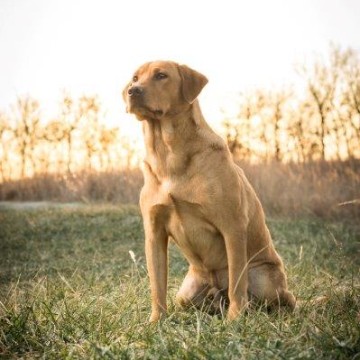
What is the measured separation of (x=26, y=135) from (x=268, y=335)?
22254mm

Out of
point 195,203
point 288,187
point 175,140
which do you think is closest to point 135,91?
point 175,140

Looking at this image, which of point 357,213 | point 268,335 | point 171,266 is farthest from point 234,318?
point 357,213

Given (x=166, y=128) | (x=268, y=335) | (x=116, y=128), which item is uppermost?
(x=116, y=128)

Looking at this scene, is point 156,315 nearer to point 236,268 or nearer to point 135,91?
point 236,268

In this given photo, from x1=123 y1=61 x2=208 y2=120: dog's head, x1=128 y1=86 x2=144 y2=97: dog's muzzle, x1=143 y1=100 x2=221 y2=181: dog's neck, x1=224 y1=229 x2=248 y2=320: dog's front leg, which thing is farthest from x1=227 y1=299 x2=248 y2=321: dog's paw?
x1=128 y1=86 x2=144 y2=97: dog's muzzle

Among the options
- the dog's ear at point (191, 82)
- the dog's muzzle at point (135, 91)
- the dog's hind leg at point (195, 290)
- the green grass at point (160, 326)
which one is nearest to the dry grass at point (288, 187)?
the green grass at point (160, 326)

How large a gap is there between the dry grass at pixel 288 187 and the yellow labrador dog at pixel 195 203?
589cm

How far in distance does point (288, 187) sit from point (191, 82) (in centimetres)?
852

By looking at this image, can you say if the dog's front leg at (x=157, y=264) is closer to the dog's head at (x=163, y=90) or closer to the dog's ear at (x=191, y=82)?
the dog's head at (x=163, y=90)

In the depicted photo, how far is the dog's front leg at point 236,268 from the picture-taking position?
2.92 m

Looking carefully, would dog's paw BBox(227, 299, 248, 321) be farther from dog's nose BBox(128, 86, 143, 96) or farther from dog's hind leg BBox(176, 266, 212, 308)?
dog's nose BBox(128, 86, 143, 96)

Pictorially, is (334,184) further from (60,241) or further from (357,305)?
(357,305)

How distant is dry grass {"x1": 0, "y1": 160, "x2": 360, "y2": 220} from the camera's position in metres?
10.7

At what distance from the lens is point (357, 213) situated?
10.2m
